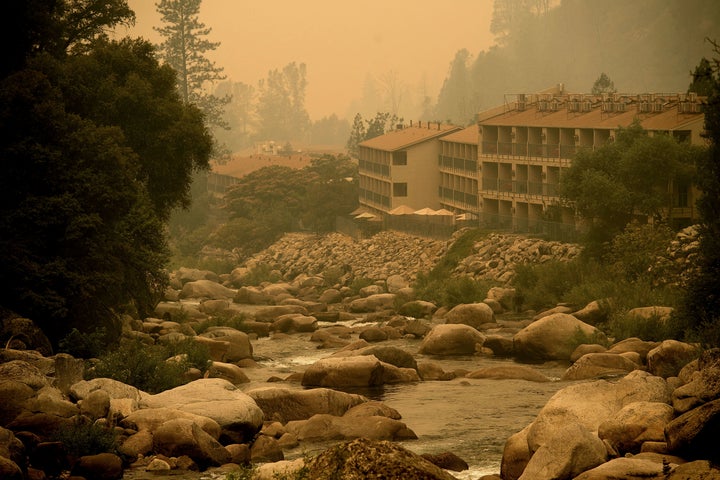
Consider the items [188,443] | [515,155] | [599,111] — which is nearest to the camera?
[188,443]

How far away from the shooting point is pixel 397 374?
39812 mm

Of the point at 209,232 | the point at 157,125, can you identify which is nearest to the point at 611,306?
the point at 157,125

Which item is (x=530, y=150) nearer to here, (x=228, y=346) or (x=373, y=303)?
(x=373, y=303)

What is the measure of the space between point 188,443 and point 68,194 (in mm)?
14144

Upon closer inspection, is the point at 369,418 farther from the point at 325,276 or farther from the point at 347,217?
the point at 347,217

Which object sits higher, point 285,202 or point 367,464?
point 367,464

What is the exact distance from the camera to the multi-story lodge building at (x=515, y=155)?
225 ft

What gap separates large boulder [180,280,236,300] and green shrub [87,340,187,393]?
3836cm

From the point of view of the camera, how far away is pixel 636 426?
24672 mm

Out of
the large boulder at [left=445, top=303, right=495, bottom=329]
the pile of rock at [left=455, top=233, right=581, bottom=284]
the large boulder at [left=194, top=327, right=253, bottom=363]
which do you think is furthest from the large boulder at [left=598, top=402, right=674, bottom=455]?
the pile of rock at [left=455, top=233, right=581, bottom=284]

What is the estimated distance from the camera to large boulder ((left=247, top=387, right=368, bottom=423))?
32.5 m

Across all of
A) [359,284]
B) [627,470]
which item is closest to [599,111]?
[359,284]

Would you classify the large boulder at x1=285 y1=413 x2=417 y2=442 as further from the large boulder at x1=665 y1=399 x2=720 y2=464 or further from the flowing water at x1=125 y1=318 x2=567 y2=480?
the large boulder at x1=665 y1=399 x2=720 y2=464

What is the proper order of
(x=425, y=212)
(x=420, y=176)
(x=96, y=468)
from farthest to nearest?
(x=420, y=176)
(x=425, y=212)
(x=96, y=468)
